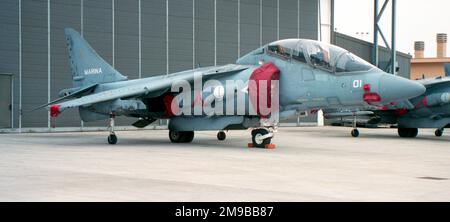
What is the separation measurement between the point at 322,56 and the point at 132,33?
537 inches

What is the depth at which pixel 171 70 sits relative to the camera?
2761 cm

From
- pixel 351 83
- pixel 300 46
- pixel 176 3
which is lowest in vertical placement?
pixel 351 83

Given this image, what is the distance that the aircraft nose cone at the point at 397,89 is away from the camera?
44.4 ft

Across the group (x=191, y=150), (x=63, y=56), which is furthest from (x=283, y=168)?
(x=63, y=56)

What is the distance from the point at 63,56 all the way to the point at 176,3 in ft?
19.5

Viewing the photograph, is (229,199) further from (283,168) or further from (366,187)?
(283,168)

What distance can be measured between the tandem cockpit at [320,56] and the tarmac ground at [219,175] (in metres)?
1.96

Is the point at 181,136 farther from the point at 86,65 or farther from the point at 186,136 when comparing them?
the point at 86,65

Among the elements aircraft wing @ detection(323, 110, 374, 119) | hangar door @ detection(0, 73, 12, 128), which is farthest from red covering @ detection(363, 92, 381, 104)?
hangar door @ detection(0, 73, 12, 128)

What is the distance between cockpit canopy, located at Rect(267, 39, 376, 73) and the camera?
556 inches

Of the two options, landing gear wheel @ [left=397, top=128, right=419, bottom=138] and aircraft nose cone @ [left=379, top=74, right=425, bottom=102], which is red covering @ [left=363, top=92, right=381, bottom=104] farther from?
landing gear wheel @ [left=397, top=128, right=419, bottom=138]

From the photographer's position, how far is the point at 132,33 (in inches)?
1036

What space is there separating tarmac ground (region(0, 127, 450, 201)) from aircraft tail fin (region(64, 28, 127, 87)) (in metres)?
5.02

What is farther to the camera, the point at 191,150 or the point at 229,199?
the point at 191,150
